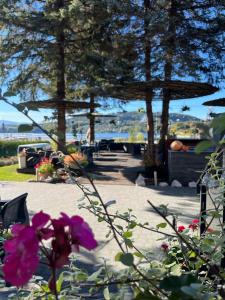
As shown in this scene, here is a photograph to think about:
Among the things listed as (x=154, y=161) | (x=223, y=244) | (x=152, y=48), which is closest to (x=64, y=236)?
(x=223, y=244)

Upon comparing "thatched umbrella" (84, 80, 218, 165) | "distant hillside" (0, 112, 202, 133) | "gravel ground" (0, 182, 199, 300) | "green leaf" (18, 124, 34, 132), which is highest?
"thatched umbrella" (84, 80, 218, 165)

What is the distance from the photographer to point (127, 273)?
91 centimetres

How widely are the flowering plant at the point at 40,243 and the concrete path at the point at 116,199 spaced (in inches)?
133

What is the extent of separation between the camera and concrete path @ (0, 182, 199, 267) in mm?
4543

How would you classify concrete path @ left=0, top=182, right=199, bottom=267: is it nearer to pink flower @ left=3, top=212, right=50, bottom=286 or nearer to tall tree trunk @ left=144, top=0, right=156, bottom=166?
tall tree trunk @ left=144, top=0, right=156, bottom=166

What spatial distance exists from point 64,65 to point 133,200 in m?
7.12

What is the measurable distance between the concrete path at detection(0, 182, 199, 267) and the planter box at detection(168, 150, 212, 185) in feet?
1.92

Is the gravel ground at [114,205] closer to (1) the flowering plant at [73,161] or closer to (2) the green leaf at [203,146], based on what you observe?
(1) the flowering plant at [73,161]

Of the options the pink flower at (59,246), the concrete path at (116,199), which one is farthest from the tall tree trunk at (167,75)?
the pink flower at (59,246)

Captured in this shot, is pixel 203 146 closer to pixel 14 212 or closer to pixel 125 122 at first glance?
pixel 14 212

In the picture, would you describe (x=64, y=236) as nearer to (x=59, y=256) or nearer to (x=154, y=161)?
(x=59, y=256)

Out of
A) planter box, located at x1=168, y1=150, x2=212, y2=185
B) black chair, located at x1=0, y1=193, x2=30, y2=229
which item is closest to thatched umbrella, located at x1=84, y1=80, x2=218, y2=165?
planter box, located at x1=168, y1=150, x2=212, y2=185

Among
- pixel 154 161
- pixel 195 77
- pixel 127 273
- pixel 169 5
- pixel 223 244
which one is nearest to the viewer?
pixel 127 273

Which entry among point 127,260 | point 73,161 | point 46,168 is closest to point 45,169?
point 46,168
